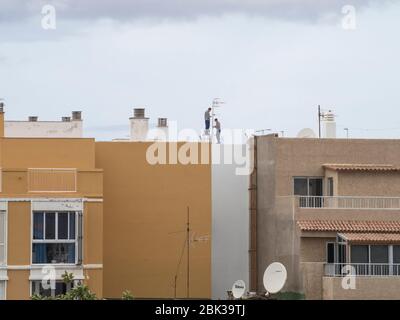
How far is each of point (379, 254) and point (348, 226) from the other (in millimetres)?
1391

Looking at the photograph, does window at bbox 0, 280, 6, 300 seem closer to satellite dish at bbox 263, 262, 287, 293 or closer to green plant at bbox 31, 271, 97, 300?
green plant at bbox 31, 271, 97, 300

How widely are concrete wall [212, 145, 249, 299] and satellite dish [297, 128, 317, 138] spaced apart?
2.36 meters

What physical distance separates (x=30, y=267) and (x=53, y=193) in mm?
2394

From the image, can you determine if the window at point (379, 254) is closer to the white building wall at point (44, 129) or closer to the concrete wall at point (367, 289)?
the concrete wall at point (367, 289)

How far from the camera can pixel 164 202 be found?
152 ft

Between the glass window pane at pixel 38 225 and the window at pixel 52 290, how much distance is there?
1.39 m

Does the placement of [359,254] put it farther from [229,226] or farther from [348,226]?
[229,226]

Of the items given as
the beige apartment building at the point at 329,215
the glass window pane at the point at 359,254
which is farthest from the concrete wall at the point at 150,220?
the glass window pane at the point at 359,254

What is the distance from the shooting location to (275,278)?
135ft

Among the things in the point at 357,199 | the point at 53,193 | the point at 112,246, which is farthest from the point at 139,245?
the point at 357,199

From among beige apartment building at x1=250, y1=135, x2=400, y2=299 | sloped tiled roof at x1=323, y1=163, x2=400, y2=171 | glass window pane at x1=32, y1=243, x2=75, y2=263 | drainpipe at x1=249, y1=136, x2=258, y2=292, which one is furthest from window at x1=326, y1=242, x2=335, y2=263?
glass window pane at x1=32, y1=243, x2=75, y2=263

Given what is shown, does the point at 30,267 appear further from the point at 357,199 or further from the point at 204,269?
the point at 357,199

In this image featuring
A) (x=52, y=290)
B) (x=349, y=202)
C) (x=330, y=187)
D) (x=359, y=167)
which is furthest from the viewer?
(x=330, y=187)

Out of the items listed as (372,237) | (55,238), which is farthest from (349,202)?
(55,238)
